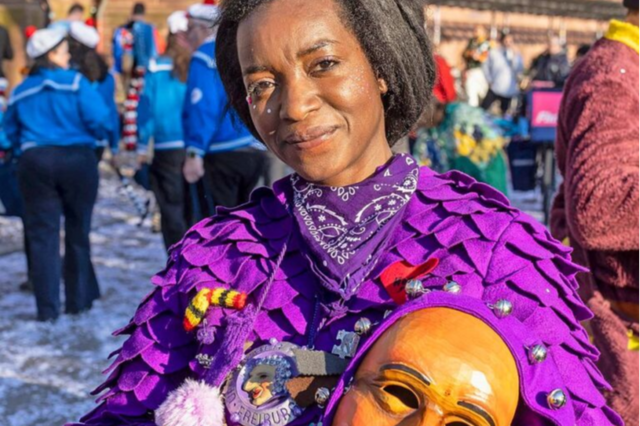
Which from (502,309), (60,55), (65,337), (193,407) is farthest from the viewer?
(60,55)

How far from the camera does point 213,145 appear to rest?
225 inches

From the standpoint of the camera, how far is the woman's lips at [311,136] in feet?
5.38

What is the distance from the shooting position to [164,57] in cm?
656

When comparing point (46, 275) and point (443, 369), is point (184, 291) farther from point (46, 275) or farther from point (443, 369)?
point (46, 275)

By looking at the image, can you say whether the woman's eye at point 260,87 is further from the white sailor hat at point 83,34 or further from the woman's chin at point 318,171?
the white sailor hat at point 83,34

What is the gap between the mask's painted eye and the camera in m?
1.28

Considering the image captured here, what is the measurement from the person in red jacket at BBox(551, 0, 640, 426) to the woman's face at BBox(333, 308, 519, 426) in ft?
3.90

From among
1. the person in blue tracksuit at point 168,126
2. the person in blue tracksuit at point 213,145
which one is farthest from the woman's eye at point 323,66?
the person in blue tracksuit at point 168,126

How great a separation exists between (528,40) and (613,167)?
59.5 ft

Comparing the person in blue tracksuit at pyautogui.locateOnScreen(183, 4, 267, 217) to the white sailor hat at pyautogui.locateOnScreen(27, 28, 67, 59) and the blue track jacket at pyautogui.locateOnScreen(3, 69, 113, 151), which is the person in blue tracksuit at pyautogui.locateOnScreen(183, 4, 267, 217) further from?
the white sailor hat at pyautogui.locateOnScreen(27, 28, 67, 59)

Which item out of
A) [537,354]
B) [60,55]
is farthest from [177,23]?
[537,354]

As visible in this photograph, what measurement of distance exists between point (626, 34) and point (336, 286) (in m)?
1.43

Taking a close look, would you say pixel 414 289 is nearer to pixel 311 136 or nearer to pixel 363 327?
pixel 363 327

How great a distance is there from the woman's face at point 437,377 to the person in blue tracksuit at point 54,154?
4.96 metres
